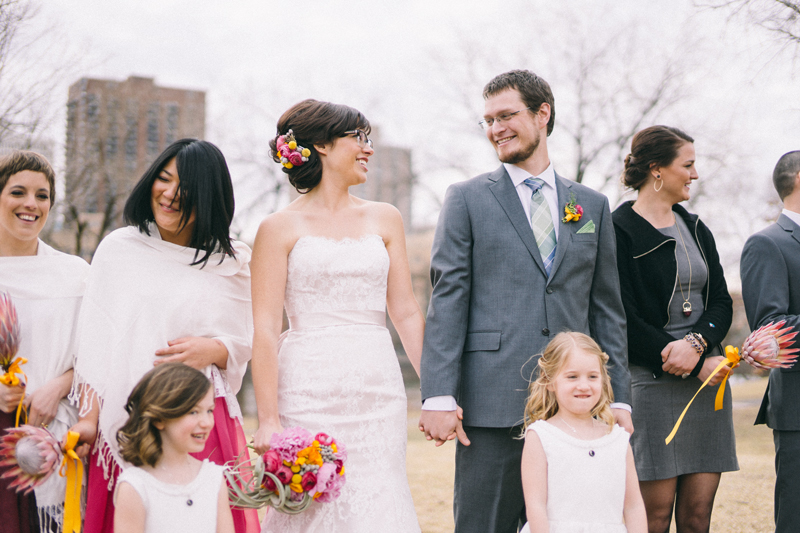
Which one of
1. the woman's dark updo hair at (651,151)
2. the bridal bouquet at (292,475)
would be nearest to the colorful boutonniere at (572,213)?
the woman's dark updo hair at (651,151)

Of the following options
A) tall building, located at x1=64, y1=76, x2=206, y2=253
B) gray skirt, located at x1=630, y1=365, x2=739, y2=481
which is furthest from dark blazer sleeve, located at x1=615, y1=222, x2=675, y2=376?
tall building, located at x1=64, y1=76, x2=206, y2=253

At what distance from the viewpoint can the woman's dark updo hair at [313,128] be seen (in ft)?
11.1

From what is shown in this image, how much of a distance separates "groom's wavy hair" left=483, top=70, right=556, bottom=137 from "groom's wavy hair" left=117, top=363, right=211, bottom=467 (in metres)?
1.93

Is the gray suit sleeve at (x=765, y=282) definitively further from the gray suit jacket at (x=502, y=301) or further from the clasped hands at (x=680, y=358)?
the gray suit jacket at (x=502, y=301)

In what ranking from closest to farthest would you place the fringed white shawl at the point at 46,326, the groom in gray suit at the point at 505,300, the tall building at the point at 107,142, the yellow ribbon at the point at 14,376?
the yellow ribbon at the point at 14,376
the groom in gray suit at the point at 505,300
the fringed white shawl at the point at 46,326
the tall building at the point at 107,142

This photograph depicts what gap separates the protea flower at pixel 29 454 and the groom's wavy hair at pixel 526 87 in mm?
2474

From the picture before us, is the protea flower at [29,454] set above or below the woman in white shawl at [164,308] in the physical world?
below

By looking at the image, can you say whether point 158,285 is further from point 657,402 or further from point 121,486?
point 657,402

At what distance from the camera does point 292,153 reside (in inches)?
132

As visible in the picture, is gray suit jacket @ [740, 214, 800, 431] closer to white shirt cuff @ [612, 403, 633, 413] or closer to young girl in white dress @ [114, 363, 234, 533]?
white shirt cuff @ [612, 403, 633, 413]

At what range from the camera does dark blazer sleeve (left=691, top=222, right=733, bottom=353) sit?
3557 mm

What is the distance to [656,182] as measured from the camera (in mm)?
3885

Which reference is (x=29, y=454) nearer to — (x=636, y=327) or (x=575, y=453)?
(x=575, y=453)

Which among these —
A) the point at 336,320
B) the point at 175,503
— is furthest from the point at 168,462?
the point at 336,320
